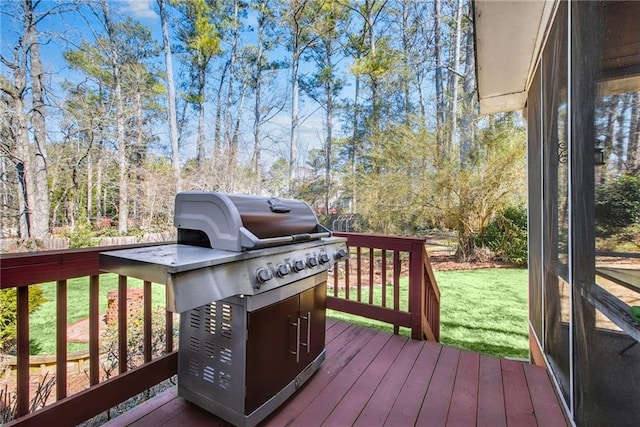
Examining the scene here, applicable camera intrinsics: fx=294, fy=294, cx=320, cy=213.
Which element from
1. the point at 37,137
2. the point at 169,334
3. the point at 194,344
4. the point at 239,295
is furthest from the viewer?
the point at 37,137

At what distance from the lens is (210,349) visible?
163cm

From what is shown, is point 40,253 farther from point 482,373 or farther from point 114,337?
point 482,373

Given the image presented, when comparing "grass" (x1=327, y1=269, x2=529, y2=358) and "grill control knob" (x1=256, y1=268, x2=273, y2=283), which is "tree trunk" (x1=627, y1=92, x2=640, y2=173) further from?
"grass" (x1=327, y1=269, x2=529, y2=358)

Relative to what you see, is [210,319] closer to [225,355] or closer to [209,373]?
[225,355]

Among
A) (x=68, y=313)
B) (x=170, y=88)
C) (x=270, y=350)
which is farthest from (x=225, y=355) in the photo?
(x=170, y=88)

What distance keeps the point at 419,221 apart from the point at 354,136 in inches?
197

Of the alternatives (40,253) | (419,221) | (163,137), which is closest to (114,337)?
(40,253)

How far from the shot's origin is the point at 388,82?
11.0 meters

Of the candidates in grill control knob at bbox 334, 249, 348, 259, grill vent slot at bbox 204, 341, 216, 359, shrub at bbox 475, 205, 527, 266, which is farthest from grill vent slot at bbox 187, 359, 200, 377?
shrub at bbox 475, 205, 527, 266

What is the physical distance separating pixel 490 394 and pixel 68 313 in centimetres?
580

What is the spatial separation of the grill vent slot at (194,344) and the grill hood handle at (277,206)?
0.86m

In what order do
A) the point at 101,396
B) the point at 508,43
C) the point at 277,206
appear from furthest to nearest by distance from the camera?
the point at 508,43 < the point at 277,206 < the point at 101,396

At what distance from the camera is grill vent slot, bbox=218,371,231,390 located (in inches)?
61.4

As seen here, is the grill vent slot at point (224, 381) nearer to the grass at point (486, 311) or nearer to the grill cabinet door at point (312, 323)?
the grill cabinet door at point (312, 323)
